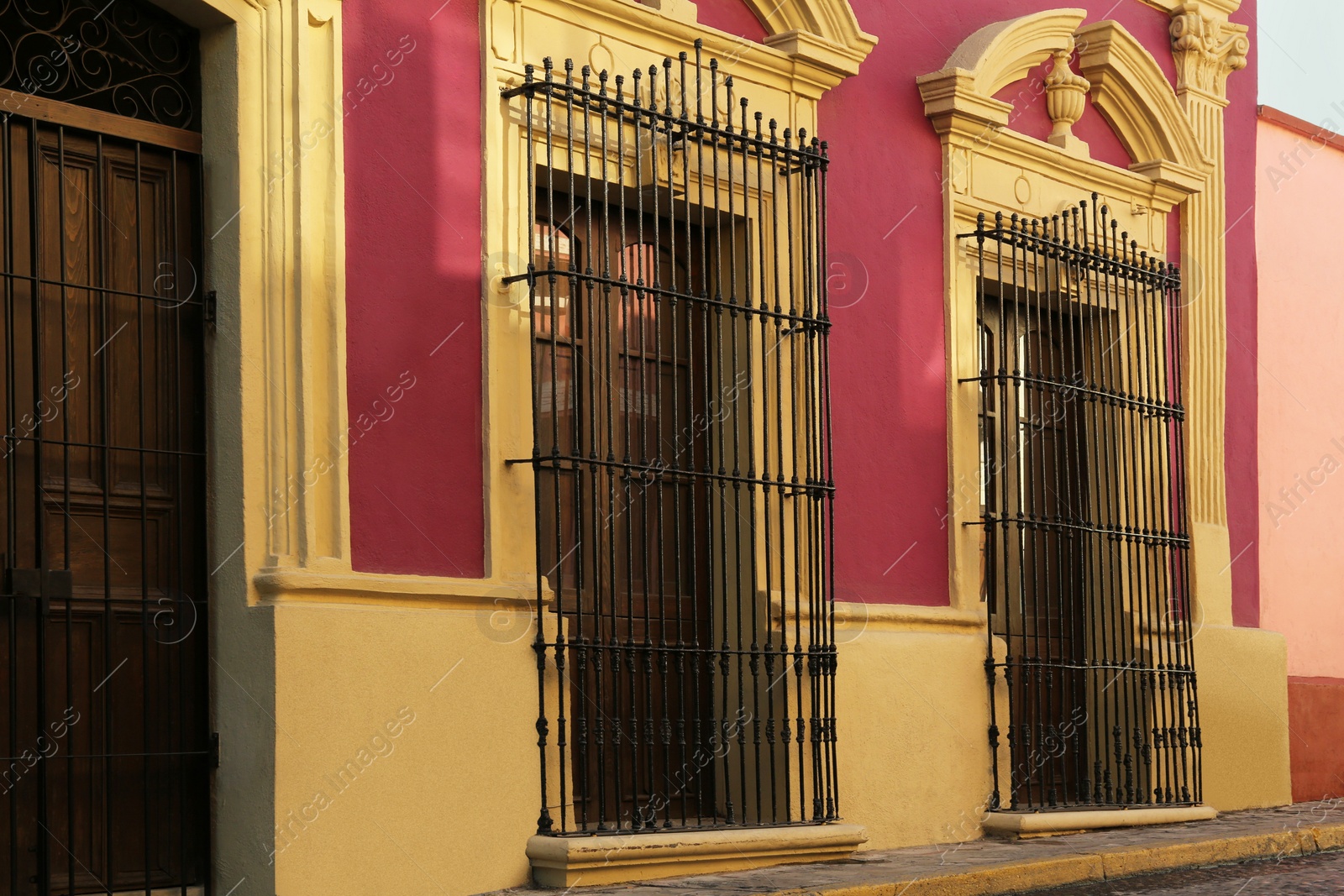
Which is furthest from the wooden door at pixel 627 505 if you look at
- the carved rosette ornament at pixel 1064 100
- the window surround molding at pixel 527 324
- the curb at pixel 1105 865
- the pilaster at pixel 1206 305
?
the pilaster at pixel 1206 305

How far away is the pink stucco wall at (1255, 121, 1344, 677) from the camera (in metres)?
10.9

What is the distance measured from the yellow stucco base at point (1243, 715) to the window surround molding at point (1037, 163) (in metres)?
0.26

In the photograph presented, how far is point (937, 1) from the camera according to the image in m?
8.77

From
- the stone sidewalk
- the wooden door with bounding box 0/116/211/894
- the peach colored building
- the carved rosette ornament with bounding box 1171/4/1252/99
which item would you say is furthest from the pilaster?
the wooden door with bounding box 0/116/211/894

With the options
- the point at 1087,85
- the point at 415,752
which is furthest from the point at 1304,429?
the point at 415,752

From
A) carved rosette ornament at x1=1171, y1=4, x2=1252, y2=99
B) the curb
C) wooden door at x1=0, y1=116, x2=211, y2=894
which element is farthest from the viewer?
carved rosette ornament at x1=1171, y1=4, x2=1252, y2=99

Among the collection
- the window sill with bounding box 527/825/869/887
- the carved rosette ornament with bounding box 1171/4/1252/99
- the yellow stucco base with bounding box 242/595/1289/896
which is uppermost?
the carved rosette ornament with bounding box 1171/4/1252/99

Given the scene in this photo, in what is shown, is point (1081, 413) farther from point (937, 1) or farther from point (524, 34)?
point (524, 34)

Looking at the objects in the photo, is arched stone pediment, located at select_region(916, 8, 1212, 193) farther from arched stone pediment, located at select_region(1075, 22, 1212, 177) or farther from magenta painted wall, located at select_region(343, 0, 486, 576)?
magenta painted wall, located at select_region(343, 0, 486, 576)

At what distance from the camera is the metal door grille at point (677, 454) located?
21.8 feet

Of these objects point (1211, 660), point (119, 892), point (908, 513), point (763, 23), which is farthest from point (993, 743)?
point (119, 892)

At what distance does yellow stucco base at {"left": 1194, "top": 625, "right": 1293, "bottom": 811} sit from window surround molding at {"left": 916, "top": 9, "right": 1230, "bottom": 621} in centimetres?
26

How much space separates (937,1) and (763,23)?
1.29 metres

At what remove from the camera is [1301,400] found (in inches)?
441
